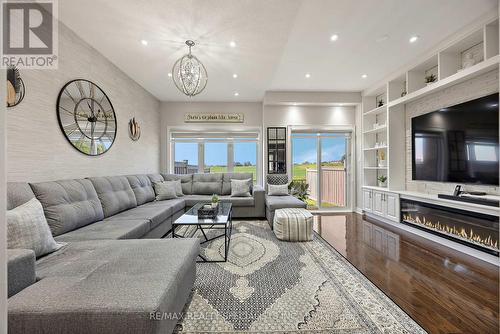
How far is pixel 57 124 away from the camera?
2477mm

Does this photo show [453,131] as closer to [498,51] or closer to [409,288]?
[498,51]

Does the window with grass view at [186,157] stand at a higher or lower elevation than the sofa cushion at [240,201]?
higher

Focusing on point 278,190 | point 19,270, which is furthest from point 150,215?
point 278,190

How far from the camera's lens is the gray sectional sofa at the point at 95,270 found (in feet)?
3.10

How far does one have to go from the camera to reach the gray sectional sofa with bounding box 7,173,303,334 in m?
0.95

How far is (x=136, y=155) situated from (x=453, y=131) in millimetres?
5502

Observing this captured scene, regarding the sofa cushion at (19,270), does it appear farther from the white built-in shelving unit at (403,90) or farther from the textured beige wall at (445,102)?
the textured beige wall at (445,102)

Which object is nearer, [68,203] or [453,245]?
[68,203]

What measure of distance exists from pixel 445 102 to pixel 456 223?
1.90 m

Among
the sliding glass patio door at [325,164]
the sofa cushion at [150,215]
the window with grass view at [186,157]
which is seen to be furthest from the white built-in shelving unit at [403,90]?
the window with grass view at [186,157]

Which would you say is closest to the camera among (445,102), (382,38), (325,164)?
(382,38)

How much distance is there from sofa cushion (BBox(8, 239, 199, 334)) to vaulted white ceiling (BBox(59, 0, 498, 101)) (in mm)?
2476

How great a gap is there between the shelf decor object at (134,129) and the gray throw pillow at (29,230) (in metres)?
2.64

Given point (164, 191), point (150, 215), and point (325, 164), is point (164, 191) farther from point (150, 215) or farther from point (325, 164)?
point (325, 164)
